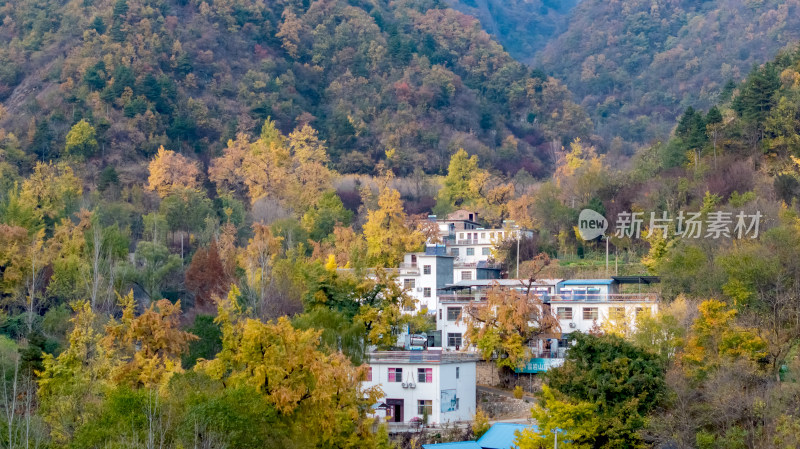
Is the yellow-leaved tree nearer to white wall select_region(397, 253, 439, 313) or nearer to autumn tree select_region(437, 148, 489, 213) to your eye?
white wall select_region(397, 253, 439, 313)

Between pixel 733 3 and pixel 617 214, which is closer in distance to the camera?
pixel 617 214

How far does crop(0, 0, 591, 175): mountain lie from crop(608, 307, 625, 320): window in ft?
132

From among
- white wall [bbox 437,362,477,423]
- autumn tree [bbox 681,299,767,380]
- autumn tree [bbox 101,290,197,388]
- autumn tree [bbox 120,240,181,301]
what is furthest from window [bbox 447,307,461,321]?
autumn tree [bbox 120,240,181,301]

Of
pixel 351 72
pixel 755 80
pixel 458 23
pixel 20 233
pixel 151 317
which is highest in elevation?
pixel 458 23

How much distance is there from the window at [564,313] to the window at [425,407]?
8.74 meters

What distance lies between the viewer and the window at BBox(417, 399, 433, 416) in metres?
35.3

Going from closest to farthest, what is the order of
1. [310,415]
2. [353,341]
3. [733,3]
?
[310,415] < [353,341] < [733,3]

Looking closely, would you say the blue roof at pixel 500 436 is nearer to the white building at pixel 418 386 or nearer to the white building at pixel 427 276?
the white building at pixel 418 386

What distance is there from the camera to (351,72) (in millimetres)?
93938

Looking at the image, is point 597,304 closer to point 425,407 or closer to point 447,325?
point 447,325

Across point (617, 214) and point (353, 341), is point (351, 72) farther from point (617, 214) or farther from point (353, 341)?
point (353, 341)

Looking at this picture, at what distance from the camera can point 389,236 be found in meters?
52.6

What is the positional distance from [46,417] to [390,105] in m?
60.8

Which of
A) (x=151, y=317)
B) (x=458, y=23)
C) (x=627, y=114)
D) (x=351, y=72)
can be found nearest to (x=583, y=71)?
(x=627, y=114)
